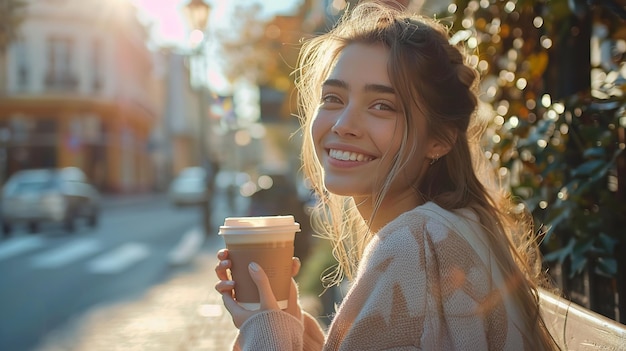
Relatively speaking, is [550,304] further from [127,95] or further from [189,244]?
[127,95]

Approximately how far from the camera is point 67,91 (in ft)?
130

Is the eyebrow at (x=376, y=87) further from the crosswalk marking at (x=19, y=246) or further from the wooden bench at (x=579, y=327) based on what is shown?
the crosswalk marking at (x=19, y=246)

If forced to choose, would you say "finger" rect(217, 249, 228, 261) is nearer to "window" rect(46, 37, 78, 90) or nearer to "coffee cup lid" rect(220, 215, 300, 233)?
"coffee cup lid" rect(220, 215, 300, 233)

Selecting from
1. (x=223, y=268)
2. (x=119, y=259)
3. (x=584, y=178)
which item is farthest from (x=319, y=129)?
(x=119, y=259)

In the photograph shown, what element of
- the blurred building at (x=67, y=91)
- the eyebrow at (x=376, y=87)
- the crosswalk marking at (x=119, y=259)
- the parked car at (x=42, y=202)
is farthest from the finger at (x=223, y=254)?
the blurred building at (x=67, y=91)

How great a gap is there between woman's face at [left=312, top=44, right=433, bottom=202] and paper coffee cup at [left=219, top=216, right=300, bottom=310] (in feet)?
0.65

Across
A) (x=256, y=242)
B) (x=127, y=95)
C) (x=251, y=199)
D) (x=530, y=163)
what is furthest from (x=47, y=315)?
(x=127, y=95)

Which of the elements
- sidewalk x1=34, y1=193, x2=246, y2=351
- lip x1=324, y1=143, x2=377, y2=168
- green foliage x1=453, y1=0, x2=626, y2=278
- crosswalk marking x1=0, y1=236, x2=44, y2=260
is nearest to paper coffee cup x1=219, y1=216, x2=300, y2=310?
lip x1=324, y1=143, x2=377, y2=168

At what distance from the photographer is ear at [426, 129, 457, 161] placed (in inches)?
83.4

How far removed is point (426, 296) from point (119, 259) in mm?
13274

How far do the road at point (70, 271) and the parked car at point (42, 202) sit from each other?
432 millimetres

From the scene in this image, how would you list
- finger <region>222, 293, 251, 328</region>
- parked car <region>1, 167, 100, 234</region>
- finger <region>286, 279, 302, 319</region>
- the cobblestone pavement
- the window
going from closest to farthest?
finger <region>222, 293, 251, 328</region> < finger <region>286, 279, 302, 319</region> < the cobblestone pavement < parked car <region>1, 167, 100, 234</region> < the window

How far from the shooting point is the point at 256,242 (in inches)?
79.6

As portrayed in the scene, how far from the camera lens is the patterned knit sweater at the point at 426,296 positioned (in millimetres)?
1685
